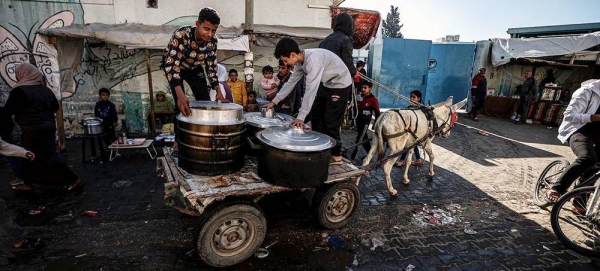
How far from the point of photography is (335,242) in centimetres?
374

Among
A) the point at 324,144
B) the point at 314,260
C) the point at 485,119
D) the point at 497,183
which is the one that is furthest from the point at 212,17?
the point at 485,119

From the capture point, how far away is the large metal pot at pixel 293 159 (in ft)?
9.86

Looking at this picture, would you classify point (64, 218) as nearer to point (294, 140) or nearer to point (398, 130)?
point (294, 140)

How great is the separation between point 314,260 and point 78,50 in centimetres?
817

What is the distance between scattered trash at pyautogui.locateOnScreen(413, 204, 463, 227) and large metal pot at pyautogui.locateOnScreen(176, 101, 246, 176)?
116 inches

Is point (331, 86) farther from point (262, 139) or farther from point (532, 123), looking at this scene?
point (532, 123)

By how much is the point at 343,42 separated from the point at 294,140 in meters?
2.37

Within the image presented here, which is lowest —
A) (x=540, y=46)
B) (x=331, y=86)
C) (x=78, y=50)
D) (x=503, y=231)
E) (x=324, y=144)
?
(x=503, y=231)

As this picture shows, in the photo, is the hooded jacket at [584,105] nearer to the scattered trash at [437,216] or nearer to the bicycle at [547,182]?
the bicycle at [547,182]

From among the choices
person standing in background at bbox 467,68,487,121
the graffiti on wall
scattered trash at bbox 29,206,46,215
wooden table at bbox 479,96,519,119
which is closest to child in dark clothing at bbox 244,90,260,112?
scattered trash at bbox 29,206,46,215

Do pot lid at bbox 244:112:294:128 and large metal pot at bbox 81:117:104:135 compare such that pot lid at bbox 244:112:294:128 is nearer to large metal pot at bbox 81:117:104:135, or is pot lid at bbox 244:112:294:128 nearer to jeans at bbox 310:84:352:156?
jeans at bbox 310:84:352:156

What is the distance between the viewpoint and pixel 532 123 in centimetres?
1343

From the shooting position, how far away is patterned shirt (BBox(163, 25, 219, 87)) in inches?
145

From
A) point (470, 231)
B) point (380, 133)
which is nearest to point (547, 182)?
point (470, 231)
